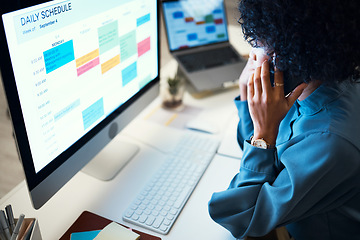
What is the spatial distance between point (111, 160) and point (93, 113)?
8.7 inches

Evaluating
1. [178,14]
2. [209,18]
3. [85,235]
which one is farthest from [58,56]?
[209,18]

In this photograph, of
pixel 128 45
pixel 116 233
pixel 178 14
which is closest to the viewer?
pixel 116 233

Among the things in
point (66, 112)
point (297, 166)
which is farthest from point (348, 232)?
point (66, 112)

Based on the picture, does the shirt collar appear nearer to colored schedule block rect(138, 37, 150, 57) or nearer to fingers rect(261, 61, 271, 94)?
fingers rect(261, 61, 271, 94)

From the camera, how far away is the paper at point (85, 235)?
0.83 m

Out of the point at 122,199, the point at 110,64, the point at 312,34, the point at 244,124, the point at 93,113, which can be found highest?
the point at 312,34

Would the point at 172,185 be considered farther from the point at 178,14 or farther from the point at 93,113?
the point at 178,14

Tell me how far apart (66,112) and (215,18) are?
1014 millimetres

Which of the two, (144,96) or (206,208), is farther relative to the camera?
(144,96)

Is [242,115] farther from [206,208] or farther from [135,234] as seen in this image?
[135,234]

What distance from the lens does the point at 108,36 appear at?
36.6 inches

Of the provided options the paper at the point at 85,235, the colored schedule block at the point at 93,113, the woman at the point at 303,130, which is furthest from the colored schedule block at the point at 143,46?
the paper at the point at 85,235

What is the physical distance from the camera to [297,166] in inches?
31.2

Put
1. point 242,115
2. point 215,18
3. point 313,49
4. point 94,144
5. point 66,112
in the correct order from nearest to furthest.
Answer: point 313,49
point 66,112
point 94,144
point 242,115
point 215,18
